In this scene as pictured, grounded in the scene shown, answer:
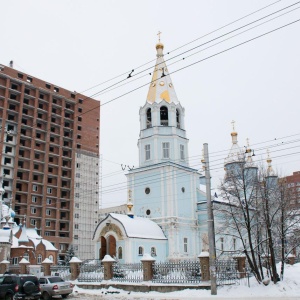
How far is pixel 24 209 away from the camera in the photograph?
6488cm

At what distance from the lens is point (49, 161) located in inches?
2827

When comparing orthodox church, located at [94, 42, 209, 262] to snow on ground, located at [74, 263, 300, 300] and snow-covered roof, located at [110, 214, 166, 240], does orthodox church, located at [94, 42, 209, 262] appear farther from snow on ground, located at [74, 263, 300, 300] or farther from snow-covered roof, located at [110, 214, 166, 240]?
snow on ground, located at [74, 263, 300, 300]

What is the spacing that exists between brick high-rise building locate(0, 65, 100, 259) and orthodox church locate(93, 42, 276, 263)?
23916mm

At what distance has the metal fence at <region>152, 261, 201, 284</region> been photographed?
21944mm

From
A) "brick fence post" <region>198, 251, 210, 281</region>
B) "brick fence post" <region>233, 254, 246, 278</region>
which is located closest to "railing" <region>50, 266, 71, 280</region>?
"brick fence post" <region>198, 251, 210, 281</region>

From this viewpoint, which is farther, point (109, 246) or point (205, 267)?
point (109, 246)

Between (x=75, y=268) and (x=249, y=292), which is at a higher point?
(x=75, y=268)

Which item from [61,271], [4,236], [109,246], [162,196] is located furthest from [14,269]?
[162,196]

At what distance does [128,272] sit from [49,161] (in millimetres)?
49840

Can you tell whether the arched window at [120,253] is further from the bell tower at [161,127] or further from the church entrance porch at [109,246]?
the bell tower at [161,127]

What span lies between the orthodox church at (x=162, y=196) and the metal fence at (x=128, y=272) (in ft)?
29.7

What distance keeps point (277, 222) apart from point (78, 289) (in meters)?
13.2

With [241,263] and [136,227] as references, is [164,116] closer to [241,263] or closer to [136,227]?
[136,227]

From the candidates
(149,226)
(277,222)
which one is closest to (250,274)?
(277,222)
